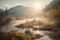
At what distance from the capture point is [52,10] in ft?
10.1

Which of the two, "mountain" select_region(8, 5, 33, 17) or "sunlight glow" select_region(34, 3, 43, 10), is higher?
"sunlight glow" select_region(34, 3, 43, 10)

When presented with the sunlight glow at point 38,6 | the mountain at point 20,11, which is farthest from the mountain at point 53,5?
the mountain at point 20,11

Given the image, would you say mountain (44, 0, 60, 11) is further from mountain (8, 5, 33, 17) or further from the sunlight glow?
mountain (8, 5, 33, 17)

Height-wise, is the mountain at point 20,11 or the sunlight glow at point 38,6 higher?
the sunlight glow at point 38,6

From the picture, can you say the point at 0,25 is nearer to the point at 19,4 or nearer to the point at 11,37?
the point at 11,37

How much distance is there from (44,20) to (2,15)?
822 mm

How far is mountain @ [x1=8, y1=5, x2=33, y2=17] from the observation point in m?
3.08

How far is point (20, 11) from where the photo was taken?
122 inches

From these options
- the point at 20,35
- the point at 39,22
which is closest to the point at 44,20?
the point at 39,22

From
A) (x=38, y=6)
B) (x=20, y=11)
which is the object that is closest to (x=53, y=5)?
(x=38, y=6)

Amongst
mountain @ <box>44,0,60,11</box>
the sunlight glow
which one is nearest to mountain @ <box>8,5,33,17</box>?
the sunlight glow

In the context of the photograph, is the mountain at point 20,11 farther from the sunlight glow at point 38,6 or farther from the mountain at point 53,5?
the mountain at point 53,5

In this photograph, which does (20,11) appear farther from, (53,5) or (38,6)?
(53,5)

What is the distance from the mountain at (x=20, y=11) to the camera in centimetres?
308
